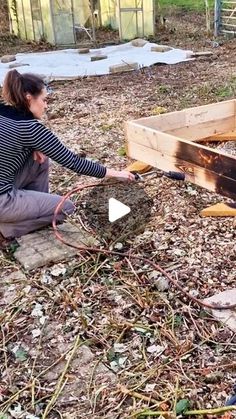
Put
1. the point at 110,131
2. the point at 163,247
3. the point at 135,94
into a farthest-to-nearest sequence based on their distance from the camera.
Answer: the point at 135,94
the point at 110,131
the point at 163,247

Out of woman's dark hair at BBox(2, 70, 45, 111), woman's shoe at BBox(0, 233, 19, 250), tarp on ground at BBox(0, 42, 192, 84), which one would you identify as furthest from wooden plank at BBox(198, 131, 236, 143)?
tarp on ground at BBox(0, 42, 192, 84)

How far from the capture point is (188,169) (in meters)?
3.60

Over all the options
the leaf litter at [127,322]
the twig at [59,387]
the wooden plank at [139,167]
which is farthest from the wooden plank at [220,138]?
the twig at [59,387]

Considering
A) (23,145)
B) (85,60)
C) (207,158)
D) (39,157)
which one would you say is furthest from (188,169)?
(85,60)

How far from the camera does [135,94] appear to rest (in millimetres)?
7336

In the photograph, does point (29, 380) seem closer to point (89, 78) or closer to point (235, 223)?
point (235, 223)

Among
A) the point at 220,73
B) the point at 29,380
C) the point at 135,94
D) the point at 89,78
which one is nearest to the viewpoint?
the point at 29,380

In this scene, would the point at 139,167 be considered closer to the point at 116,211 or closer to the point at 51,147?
the point at 116,211

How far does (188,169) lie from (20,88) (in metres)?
1.23

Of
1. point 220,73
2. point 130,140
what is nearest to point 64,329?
point 130,140

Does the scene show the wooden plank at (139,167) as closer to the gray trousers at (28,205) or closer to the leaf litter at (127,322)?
the leaf litter at (127,322)

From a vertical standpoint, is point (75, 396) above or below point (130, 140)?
below

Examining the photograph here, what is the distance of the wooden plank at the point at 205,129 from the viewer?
4660 mm

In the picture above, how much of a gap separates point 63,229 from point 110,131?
234 cm
